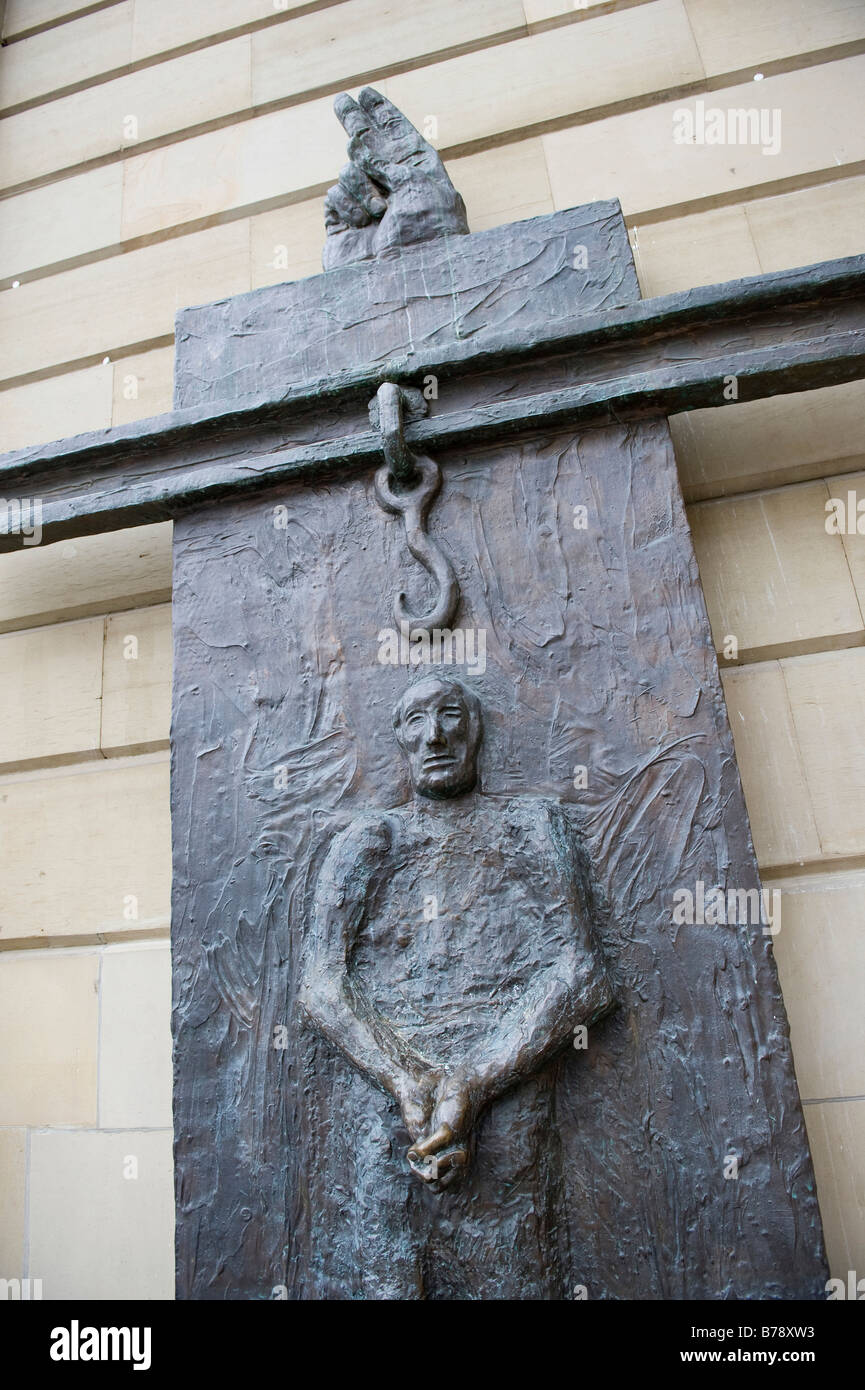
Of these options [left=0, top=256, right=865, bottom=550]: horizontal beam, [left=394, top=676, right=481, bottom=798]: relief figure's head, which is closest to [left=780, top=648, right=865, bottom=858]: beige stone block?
[left=0, top=256, right=865, bottom=550]: horizontal beam

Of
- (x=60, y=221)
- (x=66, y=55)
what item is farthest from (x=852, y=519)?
(x=66, y=55)

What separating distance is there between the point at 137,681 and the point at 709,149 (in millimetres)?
2802

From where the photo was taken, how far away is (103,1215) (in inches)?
98.5

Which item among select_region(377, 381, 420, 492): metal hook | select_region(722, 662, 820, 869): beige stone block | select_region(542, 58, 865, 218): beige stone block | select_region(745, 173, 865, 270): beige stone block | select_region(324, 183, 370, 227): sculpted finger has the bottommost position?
select_region(722, 662, 820, 869): beige stone block

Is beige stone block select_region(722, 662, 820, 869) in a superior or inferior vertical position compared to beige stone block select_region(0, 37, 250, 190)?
inferior

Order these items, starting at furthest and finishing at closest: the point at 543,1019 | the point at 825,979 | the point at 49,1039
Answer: the point at 49,1039 → the point at 825,979 → the point at 543,1019

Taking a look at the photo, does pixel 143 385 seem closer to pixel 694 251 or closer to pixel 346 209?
pixel 346 209

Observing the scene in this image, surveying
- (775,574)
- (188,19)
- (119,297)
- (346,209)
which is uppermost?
(188,19)

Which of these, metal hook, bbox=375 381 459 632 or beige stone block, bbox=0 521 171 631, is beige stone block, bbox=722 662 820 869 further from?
beige stone block, bbox=0 521 171 631

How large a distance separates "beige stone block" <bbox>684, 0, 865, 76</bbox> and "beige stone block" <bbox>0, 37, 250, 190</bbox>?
195 centimetres

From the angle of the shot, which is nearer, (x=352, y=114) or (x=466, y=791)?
(x=466, y=791)

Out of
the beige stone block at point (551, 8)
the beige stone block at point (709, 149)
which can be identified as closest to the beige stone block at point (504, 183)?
the beige stone block at point (709, 149)

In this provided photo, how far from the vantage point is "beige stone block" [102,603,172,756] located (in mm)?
2881
